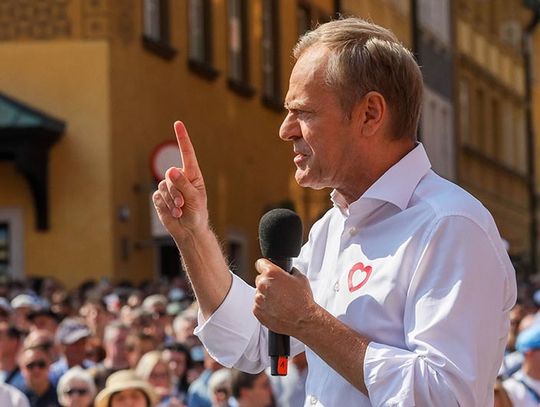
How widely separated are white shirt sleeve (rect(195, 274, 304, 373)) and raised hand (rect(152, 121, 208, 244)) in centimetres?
23

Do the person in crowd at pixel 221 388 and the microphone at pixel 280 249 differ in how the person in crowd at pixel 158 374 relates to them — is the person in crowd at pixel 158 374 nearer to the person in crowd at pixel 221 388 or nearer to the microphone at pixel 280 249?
the person in crowd at pixel 221 388

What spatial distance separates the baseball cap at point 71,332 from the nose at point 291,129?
10601 mm

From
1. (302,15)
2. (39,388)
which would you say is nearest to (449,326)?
(39,388)

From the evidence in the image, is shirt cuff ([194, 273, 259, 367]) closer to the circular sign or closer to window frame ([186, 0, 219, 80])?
the circular sign

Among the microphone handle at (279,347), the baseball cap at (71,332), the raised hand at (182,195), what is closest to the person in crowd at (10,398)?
the baseball cap at (71,332)

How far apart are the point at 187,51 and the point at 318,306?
26.2 m

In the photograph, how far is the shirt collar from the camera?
4.21 metres

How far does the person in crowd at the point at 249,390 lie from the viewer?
11867 millimetres

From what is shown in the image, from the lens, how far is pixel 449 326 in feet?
13.0

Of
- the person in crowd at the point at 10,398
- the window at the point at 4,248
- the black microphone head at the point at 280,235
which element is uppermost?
the black microphone head at the point at 280,235

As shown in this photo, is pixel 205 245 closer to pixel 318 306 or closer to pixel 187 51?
pixel 318 306

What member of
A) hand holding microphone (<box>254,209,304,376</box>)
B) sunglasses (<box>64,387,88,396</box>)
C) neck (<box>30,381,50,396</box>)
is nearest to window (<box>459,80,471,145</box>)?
neck (<box>30,381,50,396</box>)

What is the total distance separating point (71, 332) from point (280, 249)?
441 inches

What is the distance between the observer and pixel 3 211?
26.4m
